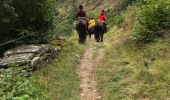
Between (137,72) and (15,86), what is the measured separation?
4.79 metres

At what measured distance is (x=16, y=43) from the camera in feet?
53.0

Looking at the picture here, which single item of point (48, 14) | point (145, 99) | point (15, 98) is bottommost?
point (145, 99)

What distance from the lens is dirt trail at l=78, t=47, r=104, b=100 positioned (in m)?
13.4

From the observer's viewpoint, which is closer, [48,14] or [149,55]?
[149,55]

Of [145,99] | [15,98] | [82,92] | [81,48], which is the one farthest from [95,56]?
[15,98]

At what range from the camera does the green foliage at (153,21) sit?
16906 mm

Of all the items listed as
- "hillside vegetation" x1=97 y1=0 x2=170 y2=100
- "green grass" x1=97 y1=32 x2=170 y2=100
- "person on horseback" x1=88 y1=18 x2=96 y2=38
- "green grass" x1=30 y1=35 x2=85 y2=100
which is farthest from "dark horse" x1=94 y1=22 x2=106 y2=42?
"green grass" x1=97 y1=32 x2=170 y2=100

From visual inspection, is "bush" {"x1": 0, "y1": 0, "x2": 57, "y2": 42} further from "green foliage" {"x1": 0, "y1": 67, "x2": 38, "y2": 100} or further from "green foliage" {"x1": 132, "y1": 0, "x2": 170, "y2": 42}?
"green foliage" {"x1": 132, "y1": 0, "x2": 170, "y2": 42}

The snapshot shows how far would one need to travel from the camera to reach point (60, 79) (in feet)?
48.2

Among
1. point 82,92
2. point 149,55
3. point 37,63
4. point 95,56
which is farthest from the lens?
point 95,56

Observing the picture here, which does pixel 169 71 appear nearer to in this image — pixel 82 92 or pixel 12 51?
pixel 82 92

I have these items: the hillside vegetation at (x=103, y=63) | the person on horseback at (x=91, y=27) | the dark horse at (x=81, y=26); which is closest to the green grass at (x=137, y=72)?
the hillside vegetation at (x=103, y=63)

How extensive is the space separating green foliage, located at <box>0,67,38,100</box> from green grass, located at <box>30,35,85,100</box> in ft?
2.18

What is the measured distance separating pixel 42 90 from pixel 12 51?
271cm
